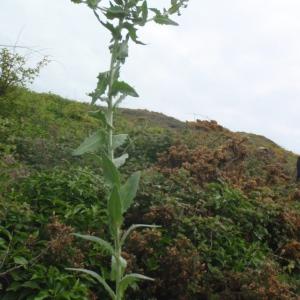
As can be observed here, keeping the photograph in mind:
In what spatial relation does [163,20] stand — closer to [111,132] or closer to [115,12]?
[115,12]

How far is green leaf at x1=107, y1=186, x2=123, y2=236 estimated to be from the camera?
2.33m

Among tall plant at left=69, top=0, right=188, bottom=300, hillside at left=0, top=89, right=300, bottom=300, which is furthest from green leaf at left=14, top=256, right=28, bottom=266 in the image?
tall plant at left=69, top=0, right=188, bottom=300

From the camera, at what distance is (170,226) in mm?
5562

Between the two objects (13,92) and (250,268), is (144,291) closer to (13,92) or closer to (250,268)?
(250,268)

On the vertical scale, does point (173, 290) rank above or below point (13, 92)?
below

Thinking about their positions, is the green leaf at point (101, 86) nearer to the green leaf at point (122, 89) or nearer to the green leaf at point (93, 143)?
the green leaf at point (122, 89)

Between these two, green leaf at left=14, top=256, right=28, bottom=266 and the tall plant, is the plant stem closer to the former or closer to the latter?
the tall plant

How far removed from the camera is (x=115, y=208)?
2.37 meters

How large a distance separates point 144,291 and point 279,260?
6.68 feet

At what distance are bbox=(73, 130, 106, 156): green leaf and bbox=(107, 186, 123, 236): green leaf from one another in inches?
7.9

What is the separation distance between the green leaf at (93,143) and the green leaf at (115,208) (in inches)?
7.9

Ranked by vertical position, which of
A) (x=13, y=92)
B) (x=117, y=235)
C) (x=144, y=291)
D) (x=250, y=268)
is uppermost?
(x=13, y=92)

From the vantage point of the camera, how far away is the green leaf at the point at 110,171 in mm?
2348

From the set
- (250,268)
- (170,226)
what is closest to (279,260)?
(250,268)
